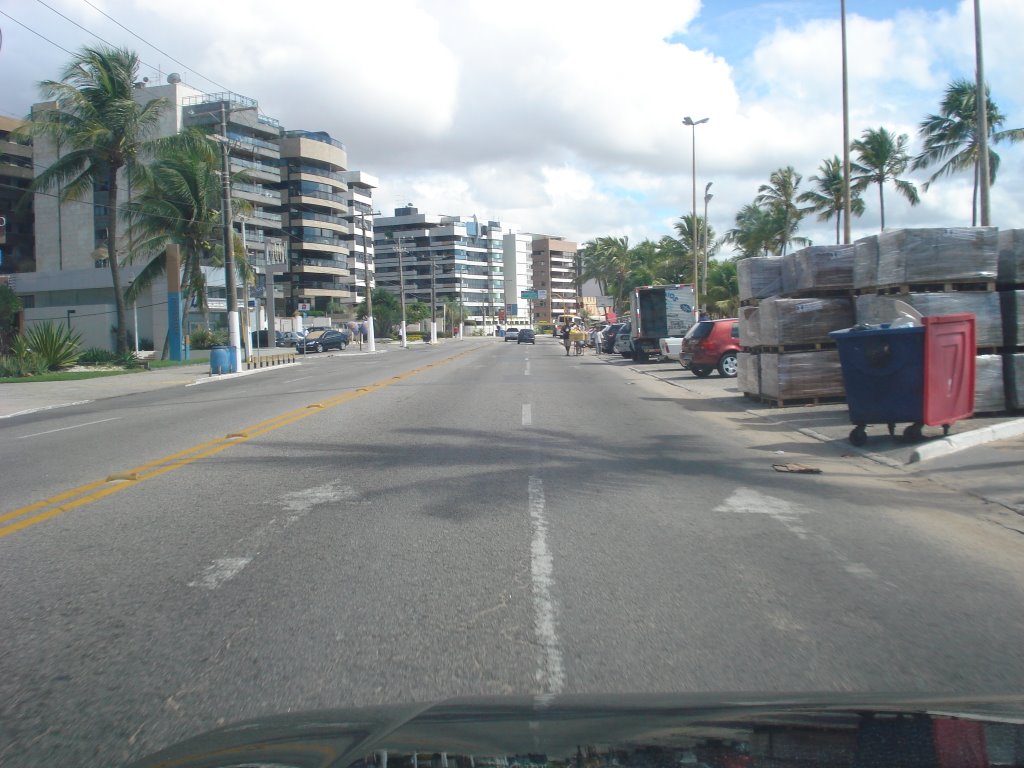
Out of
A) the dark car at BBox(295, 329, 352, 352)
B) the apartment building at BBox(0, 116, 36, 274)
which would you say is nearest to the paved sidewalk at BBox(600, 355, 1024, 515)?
the dark car at BBox(295, 329, 352, 352)

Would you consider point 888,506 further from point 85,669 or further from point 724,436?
point 85,669

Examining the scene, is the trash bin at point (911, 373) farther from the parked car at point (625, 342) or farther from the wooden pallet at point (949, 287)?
the parked car at point (625, 342)

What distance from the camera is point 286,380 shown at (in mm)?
27984

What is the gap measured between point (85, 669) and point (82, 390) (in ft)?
79.7

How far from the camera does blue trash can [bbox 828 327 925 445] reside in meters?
10.7

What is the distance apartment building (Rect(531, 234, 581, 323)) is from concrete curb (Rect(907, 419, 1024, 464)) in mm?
151486

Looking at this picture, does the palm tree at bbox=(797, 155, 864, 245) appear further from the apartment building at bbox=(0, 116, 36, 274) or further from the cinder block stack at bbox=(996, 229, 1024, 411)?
the apartment building at bbox=(0, 116, 36, 274)

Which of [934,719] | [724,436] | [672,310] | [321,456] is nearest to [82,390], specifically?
[321,456]

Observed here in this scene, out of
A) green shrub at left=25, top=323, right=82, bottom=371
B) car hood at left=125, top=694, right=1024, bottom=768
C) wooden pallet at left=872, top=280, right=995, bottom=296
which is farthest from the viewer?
green shrub at left=25, top=323, right=82, bottom=371

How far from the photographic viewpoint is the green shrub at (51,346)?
106ft

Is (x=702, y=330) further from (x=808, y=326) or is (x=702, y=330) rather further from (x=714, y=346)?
(x=808, y=326)

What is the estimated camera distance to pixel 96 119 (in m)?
34.3

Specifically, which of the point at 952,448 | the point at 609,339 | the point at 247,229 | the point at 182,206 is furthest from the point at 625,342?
the point at 247,229

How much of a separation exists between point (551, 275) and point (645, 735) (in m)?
166
